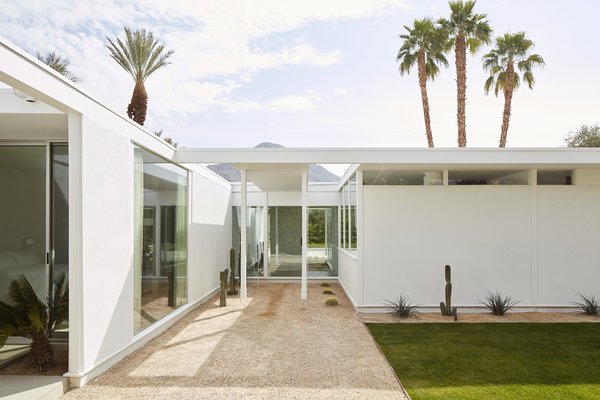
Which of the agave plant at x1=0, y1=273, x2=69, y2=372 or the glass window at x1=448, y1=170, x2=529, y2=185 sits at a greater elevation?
the glass window at x1=448, y1=170, x2=529, y2=185

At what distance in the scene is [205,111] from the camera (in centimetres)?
2134

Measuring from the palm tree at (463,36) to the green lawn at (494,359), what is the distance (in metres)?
10.5

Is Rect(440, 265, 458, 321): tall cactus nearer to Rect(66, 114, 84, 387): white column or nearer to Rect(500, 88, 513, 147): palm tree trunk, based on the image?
Rect(66, 114, 84, 387): white column

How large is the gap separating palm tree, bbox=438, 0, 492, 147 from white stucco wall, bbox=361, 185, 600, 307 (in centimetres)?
766

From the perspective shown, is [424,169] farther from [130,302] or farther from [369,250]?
[130,302]

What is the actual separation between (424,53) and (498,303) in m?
11.5

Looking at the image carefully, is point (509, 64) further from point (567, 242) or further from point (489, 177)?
point (567, 242)

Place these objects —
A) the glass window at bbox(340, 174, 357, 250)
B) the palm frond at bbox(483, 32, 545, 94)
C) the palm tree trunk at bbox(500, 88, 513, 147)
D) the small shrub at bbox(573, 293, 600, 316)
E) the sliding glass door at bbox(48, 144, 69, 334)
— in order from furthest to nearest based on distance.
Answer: the palm tree trunk at bbox(500, 88, 513, 147)
the palm frond at bbox(483, 32, 545, 94)
the glass window at bbox(340, 174, 357, 250)
the small shrub at bbox(573, 293, 600, 316)
the sliding glass door at bbox(48, 144, 69, 334)

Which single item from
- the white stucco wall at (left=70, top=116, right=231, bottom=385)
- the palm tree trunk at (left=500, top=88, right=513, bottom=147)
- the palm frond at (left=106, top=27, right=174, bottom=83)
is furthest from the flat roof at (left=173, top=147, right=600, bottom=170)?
the palm frond at (left=106, top=27, right=174, bottom=83)

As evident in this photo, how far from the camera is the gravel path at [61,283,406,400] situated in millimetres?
4773

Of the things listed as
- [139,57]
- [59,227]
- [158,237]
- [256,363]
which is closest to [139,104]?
[139,57]

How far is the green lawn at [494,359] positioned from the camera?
4.74 m

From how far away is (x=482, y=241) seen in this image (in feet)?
30.1

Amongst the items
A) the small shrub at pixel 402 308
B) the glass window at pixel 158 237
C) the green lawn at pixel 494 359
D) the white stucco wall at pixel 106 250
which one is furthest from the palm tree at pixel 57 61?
the green lawn at pixel 494 359
